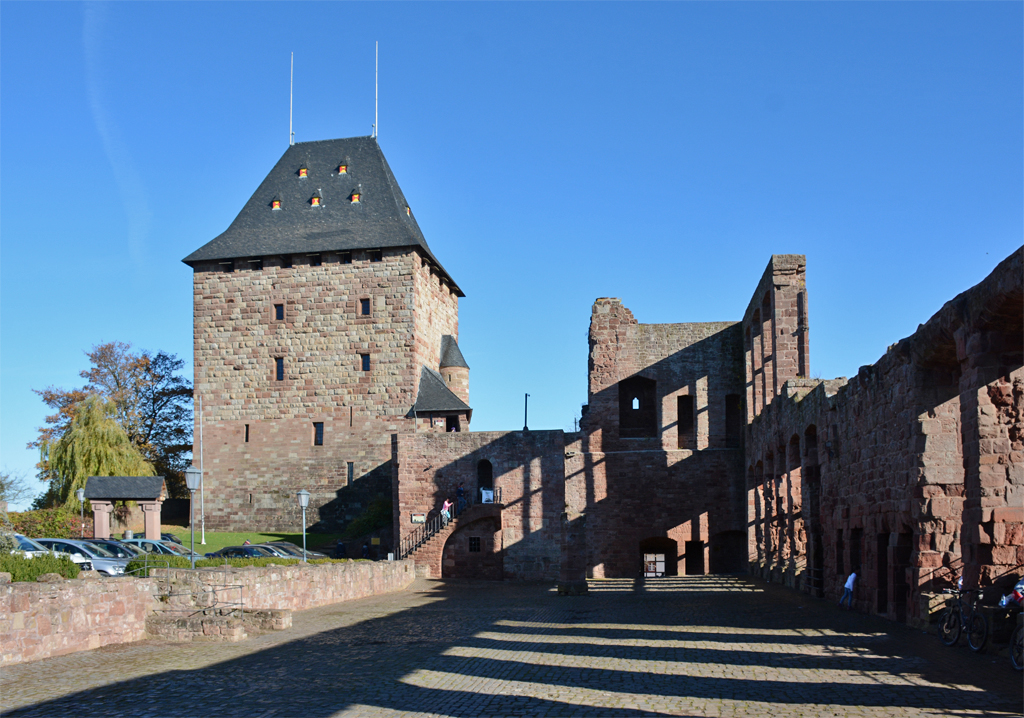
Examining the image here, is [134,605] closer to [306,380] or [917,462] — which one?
[917,462]

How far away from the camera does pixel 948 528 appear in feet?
41.9

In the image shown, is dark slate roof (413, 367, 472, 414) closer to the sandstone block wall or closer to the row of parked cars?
the sandstone block wall

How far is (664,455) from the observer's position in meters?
30.8

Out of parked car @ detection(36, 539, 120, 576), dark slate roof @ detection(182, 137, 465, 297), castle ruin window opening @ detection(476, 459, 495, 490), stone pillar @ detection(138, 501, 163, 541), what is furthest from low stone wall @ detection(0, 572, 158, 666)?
dark slate roof @ detection(182, 137, 465, 297)

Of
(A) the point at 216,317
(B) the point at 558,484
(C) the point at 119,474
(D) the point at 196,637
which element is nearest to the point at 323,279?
(A) the point at 216,317

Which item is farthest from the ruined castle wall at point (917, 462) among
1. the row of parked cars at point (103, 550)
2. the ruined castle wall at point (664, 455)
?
the row of parked cars at point (103, 550)

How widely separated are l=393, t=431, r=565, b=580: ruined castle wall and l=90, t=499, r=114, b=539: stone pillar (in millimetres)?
9960

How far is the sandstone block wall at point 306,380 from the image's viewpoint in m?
39.8

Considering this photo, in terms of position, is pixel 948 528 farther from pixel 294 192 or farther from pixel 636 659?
pixel 294 192

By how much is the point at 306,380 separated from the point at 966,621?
3299cm

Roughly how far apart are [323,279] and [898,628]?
105 ft

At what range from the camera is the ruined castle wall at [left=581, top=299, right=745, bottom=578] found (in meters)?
30.5

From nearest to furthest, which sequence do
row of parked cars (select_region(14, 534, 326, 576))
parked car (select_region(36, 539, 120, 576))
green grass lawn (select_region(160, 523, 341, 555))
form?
row of parked cars (select_region(14, 534, 326, 576)) < parked car (select_region(36, 539, 120, 576)) < green grass lawn (select_region(160, 523, 341, 555))

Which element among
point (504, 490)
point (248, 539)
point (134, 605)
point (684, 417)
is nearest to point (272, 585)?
point (134, 605)
